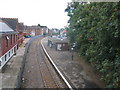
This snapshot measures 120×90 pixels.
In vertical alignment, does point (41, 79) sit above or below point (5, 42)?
below

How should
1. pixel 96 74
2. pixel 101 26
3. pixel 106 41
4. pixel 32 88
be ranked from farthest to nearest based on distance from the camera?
pixel 96 74, pixel 32 88, pixel 106 41, pixel 101 26

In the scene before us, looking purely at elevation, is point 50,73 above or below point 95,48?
below

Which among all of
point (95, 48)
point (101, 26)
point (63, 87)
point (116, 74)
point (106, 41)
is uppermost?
point (101, 26)

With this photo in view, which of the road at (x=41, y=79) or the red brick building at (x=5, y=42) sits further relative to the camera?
the red brick building at (x=5, y=42)

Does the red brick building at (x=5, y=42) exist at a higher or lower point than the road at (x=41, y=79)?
higher

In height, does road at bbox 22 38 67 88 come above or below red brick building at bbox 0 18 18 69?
below

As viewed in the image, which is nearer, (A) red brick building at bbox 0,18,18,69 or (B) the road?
(B) the road

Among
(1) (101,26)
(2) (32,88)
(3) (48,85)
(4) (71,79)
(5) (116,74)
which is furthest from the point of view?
(4) (71,79)

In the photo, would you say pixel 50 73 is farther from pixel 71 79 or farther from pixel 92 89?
pixel 92 89

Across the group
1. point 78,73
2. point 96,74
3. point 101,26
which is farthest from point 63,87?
point 101,26

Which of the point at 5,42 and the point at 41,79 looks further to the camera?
the point at 5,42

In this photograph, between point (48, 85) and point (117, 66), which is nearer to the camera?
point (117, 66)

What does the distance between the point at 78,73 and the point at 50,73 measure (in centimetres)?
308

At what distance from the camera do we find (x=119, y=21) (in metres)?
7.65
